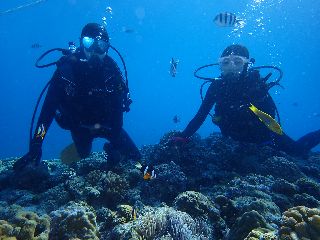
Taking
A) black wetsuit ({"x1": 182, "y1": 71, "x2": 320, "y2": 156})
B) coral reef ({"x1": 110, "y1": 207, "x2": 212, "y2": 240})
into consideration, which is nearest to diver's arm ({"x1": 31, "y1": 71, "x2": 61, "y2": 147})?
black wetsuit ({"x1": 182, "y1": 71, "x2": 320, "y2": 156})

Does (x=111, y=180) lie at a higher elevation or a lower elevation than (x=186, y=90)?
lower

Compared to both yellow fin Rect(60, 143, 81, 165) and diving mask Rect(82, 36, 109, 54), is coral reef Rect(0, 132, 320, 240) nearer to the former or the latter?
yellow fin Rect(60, 143, 81, 165)

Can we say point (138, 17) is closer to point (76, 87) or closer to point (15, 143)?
point (15, 143)

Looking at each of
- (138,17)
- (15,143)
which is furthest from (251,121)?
(15,143)

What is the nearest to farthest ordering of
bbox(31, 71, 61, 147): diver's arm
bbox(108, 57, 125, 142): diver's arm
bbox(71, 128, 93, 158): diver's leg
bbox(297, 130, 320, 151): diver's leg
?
1. bbox(31, 71, 61, 147): diver's arm
2. bbox(108, 57, 125, 142): diver's arm
3. bbox(71, 128, 93, 158): diver's leg
4. bbox(297, 130, 320, 151): diver's leg

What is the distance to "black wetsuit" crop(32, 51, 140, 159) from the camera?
800 cm

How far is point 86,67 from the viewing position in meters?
8.09

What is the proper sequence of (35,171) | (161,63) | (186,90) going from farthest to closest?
(186,90) < (161,63) < (35,171)

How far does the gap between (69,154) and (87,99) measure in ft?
5.81

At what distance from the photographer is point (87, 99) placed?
8.12 metres

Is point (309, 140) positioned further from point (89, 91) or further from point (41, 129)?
point (41, 129)

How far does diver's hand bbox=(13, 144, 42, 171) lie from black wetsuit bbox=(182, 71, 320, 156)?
362cm

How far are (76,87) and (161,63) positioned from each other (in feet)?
409

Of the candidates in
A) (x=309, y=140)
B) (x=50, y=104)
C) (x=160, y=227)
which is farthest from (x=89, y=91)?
(x=309, y=140)
